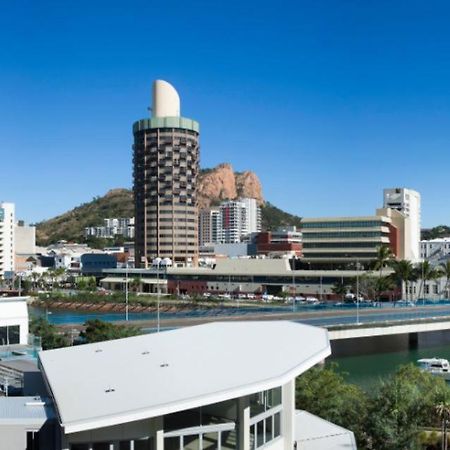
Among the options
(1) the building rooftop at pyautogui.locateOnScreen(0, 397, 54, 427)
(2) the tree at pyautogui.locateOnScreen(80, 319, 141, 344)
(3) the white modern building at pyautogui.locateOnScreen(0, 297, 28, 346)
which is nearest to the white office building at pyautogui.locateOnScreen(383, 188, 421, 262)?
(2) the tree at pyautogui.locateOnScreen(80, 319, 141, 344)

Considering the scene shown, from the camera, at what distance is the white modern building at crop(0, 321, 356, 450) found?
53.4 ft

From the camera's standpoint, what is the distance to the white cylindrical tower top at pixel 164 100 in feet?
540

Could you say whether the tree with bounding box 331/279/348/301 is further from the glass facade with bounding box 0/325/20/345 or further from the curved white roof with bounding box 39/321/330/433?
the curved white roof with bounding box 39/321/330/433

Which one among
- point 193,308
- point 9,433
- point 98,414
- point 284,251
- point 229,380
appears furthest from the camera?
point 284,251

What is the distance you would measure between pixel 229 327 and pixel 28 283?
462 ft

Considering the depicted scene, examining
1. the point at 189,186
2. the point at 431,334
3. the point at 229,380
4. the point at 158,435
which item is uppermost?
the point at 189,186

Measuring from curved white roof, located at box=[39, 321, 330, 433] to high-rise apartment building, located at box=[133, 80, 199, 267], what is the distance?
430ft

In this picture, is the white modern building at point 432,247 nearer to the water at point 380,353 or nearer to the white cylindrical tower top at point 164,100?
the white cylindrical tower top at point 164,100

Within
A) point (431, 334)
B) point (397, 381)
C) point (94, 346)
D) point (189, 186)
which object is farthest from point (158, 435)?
point (189, 186)

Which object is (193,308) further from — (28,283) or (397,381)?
(397,381)

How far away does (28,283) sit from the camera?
160625 millimetres

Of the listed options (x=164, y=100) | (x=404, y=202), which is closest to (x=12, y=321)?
(x=164, y=100)

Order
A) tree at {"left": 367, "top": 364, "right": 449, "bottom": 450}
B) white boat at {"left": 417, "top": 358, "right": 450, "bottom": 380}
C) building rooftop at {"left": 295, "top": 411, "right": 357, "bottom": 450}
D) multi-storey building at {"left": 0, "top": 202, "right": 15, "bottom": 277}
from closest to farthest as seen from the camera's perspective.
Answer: building rooftop at {"left": 295, "top": 411, "right": 357, "bottom": 450}, tree at {"left": 367, "top": 364, "right": 449, "bottom": 450}, white boat at {"left": 417, "top": 358, "right": 450, "bottom": 380}, multi-storey building at {"left": 0, "top": 202, "right": 15, "bottom": 277}

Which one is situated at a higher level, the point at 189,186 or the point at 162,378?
the point at 189,186
